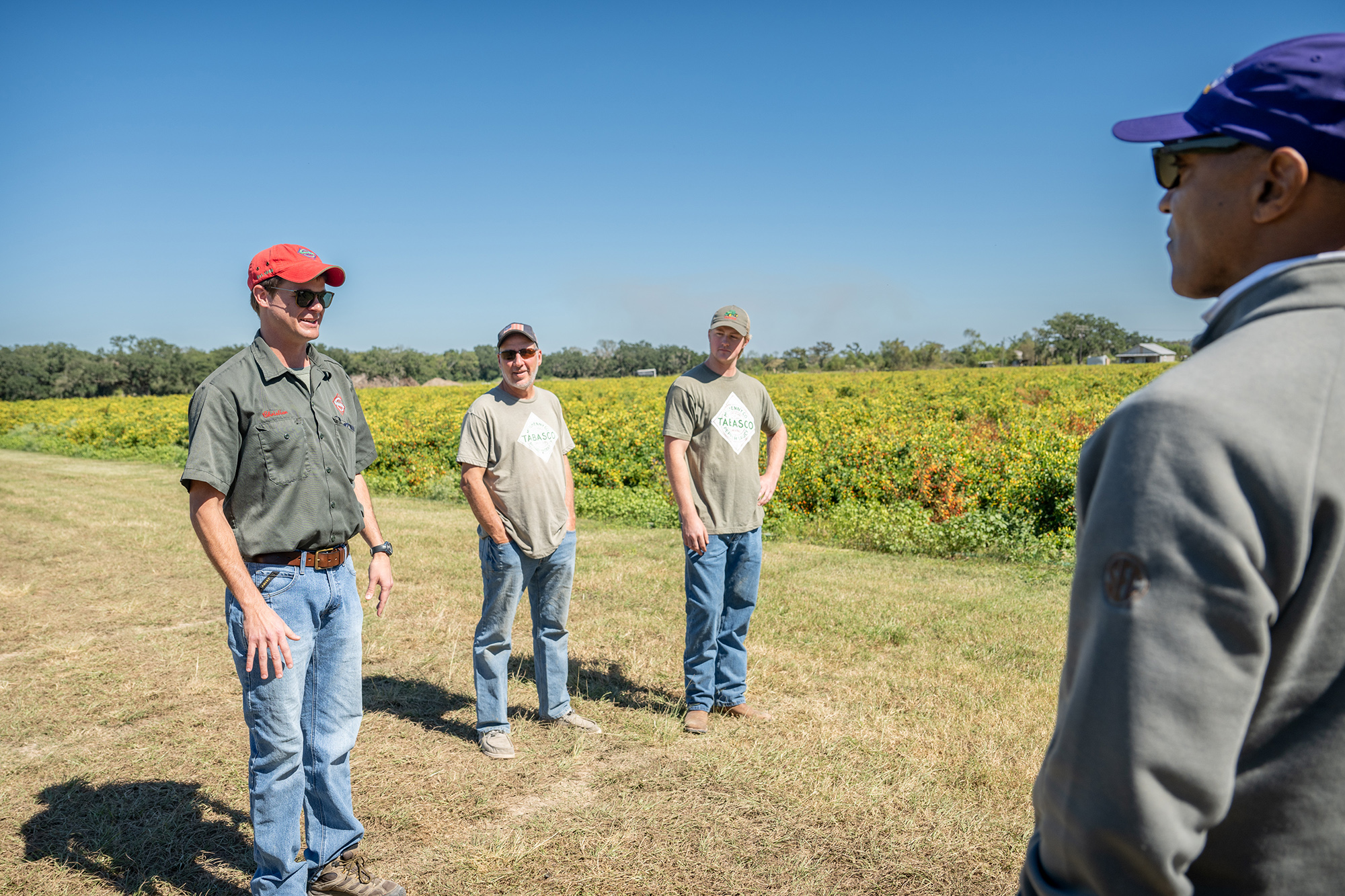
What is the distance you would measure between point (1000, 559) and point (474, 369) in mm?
92226

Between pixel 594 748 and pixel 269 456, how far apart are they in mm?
2426

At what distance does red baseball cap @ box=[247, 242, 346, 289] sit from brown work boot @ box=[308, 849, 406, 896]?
86.0 inches

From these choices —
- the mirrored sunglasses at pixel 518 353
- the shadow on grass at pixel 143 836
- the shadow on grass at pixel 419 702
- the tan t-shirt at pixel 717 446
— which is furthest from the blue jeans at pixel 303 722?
the tan t-shirt at pixel 717 446

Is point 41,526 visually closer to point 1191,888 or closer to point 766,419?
point 766,419

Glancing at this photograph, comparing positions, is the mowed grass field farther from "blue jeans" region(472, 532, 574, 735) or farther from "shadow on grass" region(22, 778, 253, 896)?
"blue jeans" region(472, 532, 574, 735)

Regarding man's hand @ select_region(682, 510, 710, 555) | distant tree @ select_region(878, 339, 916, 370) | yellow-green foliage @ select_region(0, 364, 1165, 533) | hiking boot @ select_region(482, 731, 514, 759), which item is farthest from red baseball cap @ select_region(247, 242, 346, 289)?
distant tree @ select_region(878, 339, 916, 370)

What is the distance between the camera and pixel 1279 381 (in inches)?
35.6

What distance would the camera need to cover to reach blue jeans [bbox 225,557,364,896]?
279 centimetres

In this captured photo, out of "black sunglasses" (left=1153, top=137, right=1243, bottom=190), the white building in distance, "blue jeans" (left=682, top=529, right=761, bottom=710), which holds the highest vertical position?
the white building in distance

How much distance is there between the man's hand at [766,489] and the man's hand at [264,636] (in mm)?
2719

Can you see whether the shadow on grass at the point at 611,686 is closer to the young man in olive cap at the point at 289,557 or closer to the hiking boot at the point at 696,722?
the hiking boot at the point at 696,722

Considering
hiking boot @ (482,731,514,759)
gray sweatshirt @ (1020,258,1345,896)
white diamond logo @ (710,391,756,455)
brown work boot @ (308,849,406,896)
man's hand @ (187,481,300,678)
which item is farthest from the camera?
white diamond logo @ (710,391,756,455)

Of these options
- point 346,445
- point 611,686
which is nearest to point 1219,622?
point 346,445

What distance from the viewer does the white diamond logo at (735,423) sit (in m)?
4.69
